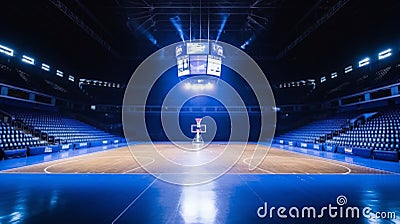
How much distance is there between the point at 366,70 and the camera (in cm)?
1827

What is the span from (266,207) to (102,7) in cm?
1446

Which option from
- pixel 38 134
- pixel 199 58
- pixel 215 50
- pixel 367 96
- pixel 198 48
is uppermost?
pixel 215 50

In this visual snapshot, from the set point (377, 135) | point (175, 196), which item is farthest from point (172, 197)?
point (377, 135)

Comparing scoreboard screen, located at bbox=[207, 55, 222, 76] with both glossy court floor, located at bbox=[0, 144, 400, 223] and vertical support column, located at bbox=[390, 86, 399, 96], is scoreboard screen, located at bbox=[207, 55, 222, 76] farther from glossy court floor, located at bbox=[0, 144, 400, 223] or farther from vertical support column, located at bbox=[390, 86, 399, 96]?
vertical support column, located at bbox=[390, 86, 399, 96]

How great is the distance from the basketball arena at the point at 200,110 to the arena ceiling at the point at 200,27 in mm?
126

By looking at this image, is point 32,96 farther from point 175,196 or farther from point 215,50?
point 175,196

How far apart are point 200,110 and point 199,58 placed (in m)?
16.3

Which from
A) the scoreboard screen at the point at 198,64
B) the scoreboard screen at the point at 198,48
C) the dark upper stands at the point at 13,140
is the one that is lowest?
the dark upper stands at the point at 13,140

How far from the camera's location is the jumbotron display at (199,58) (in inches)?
525

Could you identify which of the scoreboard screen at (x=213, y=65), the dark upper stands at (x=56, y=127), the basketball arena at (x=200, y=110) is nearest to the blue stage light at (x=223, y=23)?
the basketball arena at (x=200, y=110)

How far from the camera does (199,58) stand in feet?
44.8
